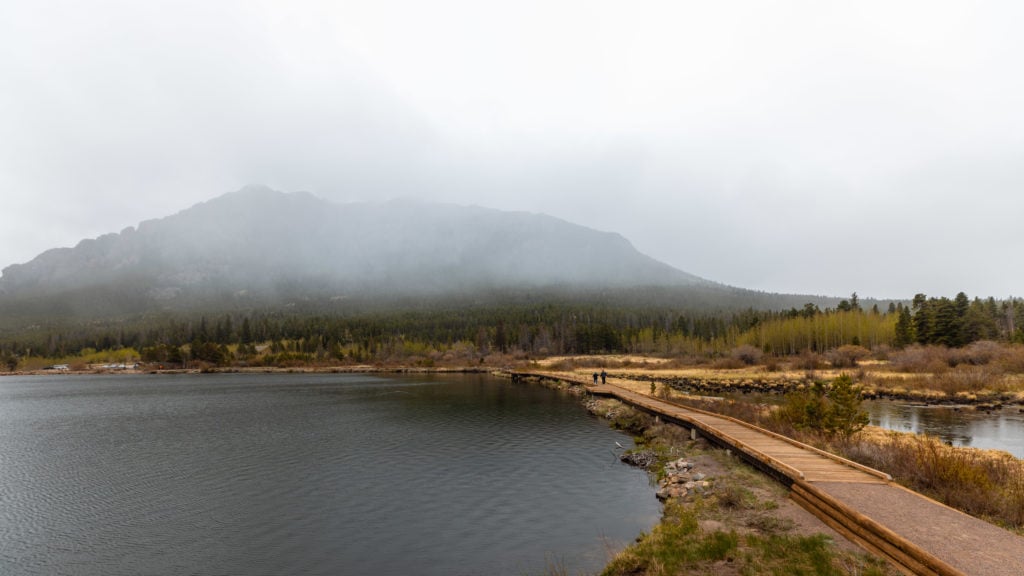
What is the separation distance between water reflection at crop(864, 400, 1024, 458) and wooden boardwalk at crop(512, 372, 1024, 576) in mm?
19690

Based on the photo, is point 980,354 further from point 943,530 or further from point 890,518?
point 943,530

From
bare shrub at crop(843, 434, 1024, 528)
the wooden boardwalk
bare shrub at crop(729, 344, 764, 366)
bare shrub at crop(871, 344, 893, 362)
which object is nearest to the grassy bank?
the wooden boardwalk

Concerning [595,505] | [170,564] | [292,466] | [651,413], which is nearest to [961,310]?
[651,413]

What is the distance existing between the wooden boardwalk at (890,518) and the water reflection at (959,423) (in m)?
19.7

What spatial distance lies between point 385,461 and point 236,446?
14731mm

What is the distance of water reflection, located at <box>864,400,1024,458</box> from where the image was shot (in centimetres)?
3475

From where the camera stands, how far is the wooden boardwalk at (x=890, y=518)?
1038 cm

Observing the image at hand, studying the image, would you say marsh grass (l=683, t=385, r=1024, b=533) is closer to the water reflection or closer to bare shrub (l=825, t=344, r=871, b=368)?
the water reflection

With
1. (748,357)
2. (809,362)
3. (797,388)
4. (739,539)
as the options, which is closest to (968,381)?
(797,388)

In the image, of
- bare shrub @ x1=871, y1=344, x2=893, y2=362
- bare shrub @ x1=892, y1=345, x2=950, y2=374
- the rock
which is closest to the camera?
the rock

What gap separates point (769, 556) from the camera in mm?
12875

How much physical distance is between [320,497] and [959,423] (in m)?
51.0

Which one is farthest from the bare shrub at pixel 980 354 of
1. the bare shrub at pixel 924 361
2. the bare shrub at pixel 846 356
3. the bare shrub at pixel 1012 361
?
the bare shrub at pixel 846 356

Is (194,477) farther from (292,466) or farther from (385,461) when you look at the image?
(385,461)
